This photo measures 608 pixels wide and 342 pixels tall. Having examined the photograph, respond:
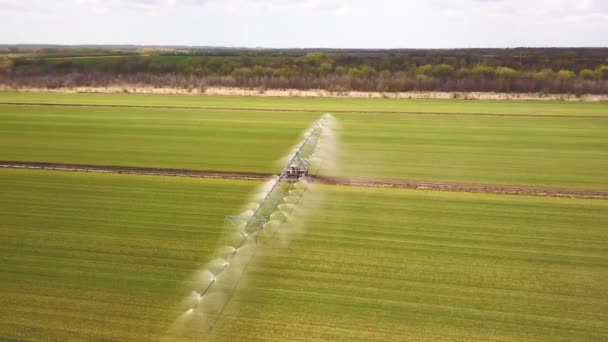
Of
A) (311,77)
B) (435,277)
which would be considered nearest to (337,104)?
(311,77)

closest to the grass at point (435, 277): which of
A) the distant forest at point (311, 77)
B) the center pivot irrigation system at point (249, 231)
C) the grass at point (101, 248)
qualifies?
the center pivot irrigation system at point (249, 231)

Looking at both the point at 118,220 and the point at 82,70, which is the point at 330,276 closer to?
→ the point at 118,220

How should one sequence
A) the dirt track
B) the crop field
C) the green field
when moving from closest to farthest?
1. the green field
2. the crop field
3. the dirt track

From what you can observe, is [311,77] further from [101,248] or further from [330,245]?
[101,248]

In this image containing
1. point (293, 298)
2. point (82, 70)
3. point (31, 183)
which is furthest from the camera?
point (82, 70)

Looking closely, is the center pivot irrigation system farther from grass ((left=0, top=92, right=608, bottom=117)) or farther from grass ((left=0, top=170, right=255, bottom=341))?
grass ((left=0, top=92, right=608, bottom=117))

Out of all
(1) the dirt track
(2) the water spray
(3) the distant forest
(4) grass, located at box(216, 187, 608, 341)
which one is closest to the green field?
(4) grass, located at box(216, 187, 608, 341)

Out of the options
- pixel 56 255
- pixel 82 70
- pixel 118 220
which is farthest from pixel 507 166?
pixel 82 70
